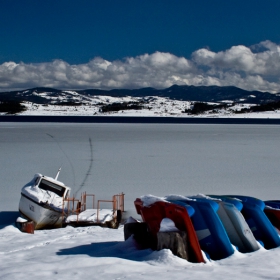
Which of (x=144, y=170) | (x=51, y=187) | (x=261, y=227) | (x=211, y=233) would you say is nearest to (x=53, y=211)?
(x=51, y=187)

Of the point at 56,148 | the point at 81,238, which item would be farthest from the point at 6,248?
the point at 56,148

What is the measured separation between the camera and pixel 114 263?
5520 mm

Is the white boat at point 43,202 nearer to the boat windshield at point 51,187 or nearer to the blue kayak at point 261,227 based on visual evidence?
the boat windshield at point 51,187

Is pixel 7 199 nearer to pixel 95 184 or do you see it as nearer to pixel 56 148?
pixel 95 184

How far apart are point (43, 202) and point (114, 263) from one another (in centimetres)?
466

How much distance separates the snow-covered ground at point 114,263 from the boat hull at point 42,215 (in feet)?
7.37

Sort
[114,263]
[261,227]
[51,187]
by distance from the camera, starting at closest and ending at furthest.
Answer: [114,263] → [261,227] → [51,187]

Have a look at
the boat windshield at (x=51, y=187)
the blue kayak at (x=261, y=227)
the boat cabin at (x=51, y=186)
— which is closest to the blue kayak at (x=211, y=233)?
the blue kayak at (x=261, y=227)

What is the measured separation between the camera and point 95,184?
14133 millimetres

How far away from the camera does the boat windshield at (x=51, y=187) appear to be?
10.5 m

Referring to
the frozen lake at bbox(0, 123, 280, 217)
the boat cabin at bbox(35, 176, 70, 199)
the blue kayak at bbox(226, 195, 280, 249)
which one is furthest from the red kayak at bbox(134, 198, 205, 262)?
the boat cabin at bbox(35, 176, 70, 199)

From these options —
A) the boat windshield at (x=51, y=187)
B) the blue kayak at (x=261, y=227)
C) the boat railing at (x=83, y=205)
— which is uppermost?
the blue kayak at (x=261, y=227)

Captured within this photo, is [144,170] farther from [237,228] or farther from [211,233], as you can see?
[211,233]

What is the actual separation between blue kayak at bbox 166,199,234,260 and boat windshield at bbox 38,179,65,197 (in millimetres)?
5239
